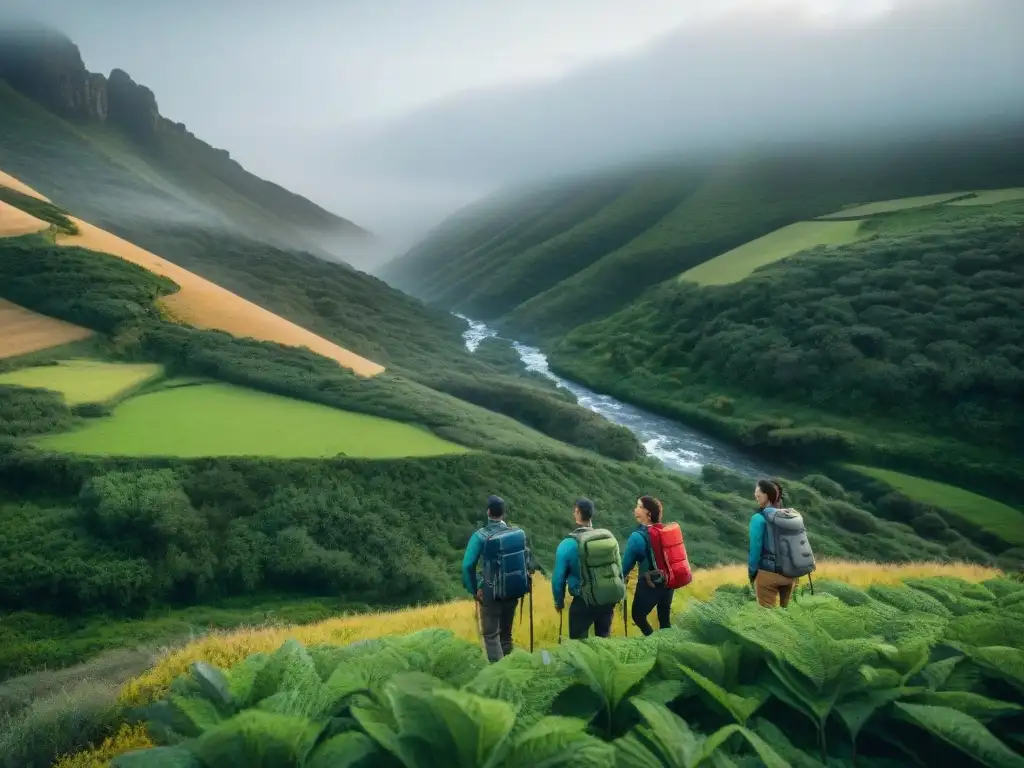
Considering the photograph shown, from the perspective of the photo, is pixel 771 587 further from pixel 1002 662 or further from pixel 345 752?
pixel 345 752

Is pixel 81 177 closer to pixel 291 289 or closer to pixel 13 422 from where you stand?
pixel 291 289

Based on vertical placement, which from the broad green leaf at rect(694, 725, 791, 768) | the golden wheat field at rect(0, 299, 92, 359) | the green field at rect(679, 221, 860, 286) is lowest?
the golden wheat field at rect(0, 299, 92, 359)

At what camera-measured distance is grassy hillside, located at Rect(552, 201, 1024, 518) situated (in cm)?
5325

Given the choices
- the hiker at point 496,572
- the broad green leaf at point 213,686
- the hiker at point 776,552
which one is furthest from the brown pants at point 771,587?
the broad green leaf at point 213,686

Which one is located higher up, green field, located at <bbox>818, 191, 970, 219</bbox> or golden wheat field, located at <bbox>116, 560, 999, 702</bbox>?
green field, located at <bbox>818, 191, 970, 219</bbox>

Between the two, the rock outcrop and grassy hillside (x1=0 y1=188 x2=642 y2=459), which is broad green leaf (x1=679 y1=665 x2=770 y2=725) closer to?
grassy hillside (x1=0 y1=188 x2=642 y2=459)

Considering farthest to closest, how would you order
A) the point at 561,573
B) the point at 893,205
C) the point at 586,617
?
1. the point at 893,205
2. the point at 586,617
3. the point at 561,573

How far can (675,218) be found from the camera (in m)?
148

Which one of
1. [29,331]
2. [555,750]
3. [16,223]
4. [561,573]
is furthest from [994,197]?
[555,750]

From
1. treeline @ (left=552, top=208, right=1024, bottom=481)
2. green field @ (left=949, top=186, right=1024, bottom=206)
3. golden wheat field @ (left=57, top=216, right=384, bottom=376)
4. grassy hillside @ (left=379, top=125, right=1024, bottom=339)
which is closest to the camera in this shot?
golden wheat field @ (left=57, top=216, right=384, bottom=376)

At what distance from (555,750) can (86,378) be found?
31361 millimetres

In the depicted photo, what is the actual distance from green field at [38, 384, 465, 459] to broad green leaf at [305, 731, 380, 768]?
2063 cm

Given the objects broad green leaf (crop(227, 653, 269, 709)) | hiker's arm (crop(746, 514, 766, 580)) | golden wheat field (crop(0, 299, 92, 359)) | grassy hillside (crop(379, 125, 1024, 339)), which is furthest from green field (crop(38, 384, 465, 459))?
grassy hillside (crop(379, 125, 1024, 339))

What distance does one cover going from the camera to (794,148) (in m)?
182
